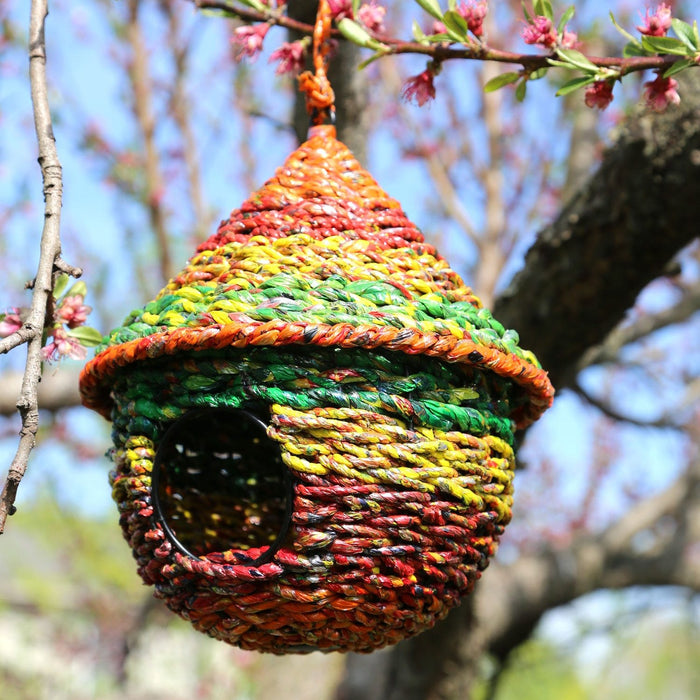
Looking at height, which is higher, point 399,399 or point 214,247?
point 214,247

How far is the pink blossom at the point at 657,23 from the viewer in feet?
3.26

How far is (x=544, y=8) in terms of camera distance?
3.27ft

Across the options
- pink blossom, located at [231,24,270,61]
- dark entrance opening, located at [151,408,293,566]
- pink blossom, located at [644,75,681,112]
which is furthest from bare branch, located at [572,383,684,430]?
pink blossom, located at [231,24,270,61]

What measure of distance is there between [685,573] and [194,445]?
241 centimetres

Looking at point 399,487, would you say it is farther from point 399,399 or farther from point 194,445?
point 194,445

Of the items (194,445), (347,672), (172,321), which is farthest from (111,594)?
(172,321)

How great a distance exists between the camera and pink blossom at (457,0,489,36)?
1029mm

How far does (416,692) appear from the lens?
92.0 inches

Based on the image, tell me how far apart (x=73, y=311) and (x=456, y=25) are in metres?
0.54

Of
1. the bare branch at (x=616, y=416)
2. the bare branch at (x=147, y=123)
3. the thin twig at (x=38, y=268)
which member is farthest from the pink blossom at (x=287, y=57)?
the bare branch at (x=147, y=123)

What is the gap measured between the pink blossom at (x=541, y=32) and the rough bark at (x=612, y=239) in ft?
1.85

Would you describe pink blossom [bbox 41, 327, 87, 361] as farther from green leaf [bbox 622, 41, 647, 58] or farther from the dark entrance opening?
green leaf [bbox 622, 41, 647, 58]

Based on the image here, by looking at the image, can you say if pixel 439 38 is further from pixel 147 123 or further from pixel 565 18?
pixel 147 123

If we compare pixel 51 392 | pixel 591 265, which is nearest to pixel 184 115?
pixel 51 392
